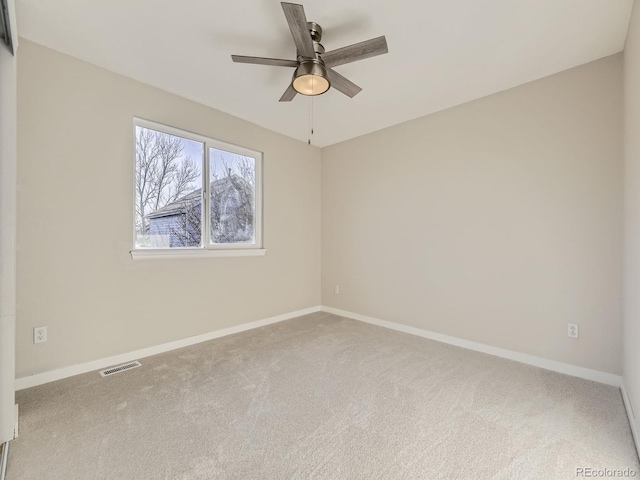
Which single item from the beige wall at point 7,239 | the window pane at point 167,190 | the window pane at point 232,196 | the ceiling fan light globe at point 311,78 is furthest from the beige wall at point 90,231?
the ceiling fan light globe at point 311,78

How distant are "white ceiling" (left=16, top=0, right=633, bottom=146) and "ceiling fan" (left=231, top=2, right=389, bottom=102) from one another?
235 mm

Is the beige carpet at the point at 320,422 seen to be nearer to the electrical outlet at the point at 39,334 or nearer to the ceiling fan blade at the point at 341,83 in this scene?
the electrical outlet at the point at 39,334

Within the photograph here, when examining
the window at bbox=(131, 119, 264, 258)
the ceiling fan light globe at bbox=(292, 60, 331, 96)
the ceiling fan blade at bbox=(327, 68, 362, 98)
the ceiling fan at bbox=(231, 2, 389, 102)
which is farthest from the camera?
the window at bbox=(131, 119, 264, 258)

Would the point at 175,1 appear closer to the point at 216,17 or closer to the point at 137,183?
the point at 216,17

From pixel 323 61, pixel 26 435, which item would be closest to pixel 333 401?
pixel 26 435

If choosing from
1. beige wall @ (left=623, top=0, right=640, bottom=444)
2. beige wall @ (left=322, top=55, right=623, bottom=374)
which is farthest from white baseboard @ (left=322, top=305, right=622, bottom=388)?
beige wall @ (left=623, top=0, right=640, bottom=444)

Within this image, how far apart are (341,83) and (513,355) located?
284 centimetres

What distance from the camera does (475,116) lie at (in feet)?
9.68

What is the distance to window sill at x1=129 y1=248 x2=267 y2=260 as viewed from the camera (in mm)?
2668

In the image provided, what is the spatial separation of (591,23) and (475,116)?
106 centimetres

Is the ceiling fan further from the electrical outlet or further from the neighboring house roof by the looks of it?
the electrical outlet

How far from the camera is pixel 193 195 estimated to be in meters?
3.14

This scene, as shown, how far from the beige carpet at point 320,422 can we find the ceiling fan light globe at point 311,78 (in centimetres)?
222

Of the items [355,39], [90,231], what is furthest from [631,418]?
[90,231]
